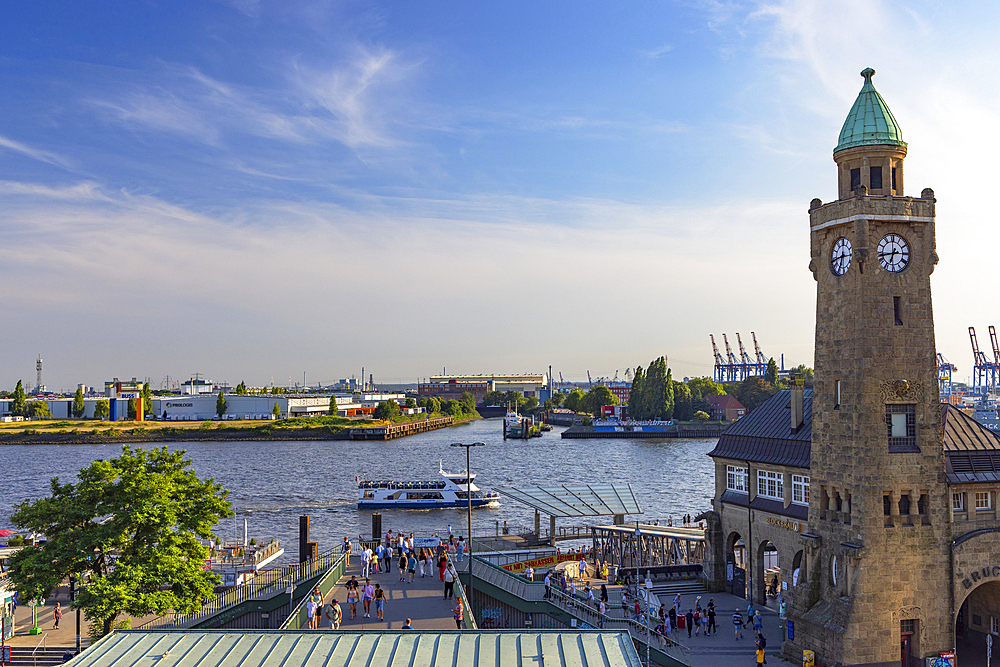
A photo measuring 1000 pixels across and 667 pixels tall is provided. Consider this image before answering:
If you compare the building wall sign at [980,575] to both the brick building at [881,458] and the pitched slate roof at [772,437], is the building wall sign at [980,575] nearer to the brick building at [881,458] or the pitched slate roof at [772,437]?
the brick building at [881,458]

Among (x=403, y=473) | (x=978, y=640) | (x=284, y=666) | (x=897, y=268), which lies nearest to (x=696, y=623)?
(x=978, y=640)

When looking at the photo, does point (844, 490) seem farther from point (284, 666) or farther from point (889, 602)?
point (284, 666)

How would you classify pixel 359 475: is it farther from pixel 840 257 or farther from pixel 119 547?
pixel 840 257

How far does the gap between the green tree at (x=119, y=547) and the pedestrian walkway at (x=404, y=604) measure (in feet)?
20.0

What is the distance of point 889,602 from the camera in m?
36.7

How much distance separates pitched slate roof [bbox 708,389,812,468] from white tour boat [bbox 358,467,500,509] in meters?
56.9

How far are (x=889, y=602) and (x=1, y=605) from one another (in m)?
39.0

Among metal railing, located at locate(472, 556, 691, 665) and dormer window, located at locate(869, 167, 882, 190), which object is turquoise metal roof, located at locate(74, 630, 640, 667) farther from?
dormer window, located at locate(869, 167, 882, 190)

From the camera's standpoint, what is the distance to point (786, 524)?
4406 cm

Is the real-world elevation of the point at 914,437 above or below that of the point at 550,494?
above

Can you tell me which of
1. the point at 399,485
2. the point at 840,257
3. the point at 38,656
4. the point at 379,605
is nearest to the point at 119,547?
the point at 38,656

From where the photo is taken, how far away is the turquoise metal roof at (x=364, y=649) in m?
18.5

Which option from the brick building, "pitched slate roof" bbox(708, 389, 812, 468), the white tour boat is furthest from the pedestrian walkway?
the white tour boat

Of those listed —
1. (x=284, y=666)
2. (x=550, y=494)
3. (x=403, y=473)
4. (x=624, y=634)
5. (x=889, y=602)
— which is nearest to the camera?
(x=284, y=666)
